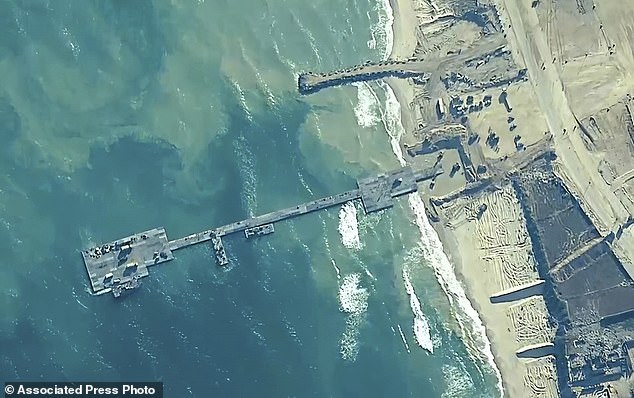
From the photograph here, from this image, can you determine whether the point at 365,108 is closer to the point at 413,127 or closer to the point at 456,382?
the point at 413,127

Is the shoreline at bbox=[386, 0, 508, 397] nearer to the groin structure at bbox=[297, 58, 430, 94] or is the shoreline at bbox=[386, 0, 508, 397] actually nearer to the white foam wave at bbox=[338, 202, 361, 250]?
the groin structure at bbox=[297, 58, 430, 94]

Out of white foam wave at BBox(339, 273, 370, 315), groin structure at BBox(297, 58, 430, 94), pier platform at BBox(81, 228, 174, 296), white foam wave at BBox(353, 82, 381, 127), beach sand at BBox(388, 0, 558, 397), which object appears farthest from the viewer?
white foam wave at BBox(353, 82, 381, 127)

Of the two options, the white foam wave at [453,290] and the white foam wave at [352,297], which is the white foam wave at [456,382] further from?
the white foam wave at [352,297]

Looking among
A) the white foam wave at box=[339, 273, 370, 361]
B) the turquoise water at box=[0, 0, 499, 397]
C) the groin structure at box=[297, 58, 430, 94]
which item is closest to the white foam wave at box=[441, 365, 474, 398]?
the turquoise water at box=[0, 0, 499, 397]

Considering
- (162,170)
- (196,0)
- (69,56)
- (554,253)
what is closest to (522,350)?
(554,253)

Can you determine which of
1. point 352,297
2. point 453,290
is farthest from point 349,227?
point 453,290

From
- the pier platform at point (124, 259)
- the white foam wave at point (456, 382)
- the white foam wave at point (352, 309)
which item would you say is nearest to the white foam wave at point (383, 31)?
the white foam wave at point (352, 309)

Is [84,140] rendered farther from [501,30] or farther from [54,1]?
[501,30]
